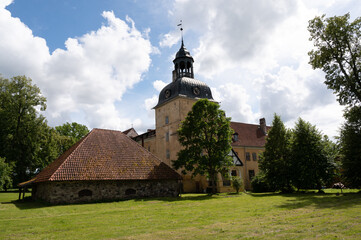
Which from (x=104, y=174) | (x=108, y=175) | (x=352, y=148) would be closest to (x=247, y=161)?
(x=352, y=148)

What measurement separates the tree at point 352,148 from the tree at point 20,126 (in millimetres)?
37563

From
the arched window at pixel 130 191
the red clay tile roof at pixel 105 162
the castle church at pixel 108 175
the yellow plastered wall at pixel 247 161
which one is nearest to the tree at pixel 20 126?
the castle church at pixel 108 175

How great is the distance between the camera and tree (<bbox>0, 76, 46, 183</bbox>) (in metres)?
35.8

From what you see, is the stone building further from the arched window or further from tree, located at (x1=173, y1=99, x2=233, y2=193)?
tree, located at (x1=173, y1=99, x2=233, y2=193)

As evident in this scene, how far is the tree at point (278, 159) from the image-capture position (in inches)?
1185

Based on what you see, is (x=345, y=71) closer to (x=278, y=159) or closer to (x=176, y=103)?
(x=278, y=159)

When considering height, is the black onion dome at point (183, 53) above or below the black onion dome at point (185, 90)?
above

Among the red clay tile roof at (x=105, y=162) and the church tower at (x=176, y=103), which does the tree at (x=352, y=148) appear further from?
the church tower at (x=176, y=103)

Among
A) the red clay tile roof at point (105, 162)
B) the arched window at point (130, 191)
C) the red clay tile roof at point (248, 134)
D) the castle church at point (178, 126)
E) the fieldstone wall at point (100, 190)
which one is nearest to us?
the fieldstone wall at point (100, 190)

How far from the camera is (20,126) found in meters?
36.8

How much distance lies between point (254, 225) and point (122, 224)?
5457mm

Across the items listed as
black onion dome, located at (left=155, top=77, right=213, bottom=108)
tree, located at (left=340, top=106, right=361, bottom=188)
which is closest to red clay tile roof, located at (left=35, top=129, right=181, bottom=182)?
black onion dome, located at (left=155, top=77, right=213, bottom=108)

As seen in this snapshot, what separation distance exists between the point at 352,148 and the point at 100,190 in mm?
22820

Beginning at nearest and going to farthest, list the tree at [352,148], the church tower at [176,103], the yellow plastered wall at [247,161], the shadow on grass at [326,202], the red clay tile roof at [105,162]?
the shadow on grass at [326,202]
the red clay tile roof at [105,162]
the tree at [352,148]
the church tower at [176,103]
the yellow plastered wall at [247,161]
